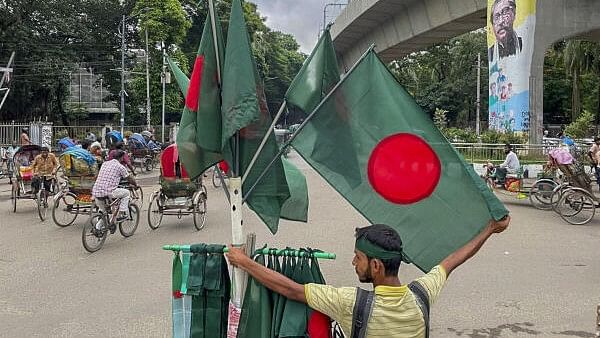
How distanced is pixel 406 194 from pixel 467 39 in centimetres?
4877

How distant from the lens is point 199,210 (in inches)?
369

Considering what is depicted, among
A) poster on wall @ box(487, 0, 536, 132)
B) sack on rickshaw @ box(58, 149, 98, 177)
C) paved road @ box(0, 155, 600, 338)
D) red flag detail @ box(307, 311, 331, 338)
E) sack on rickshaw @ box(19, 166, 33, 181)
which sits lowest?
paved road @ box(0, 155, 600, 338)

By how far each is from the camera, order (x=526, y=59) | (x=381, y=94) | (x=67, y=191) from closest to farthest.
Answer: (x=381, y=94), (x=67, y=191), (x=526, y=59)

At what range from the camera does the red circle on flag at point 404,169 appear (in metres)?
2.73

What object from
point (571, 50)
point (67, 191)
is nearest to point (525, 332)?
point (67, 191)

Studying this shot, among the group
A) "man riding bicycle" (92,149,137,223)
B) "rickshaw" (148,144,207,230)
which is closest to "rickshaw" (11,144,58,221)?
"rickshaw" (148,144,207,230)

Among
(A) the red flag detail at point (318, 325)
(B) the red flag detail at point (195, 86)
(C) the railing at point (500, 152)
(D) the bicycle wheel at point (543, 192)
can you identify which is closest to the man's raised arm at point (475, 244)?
(A) the red flag detail at point (318, 325)

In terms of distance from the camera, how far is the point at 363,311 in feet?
7.37

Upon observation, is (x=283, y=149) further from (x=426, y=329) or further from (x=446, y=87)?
(x=446, y=87)

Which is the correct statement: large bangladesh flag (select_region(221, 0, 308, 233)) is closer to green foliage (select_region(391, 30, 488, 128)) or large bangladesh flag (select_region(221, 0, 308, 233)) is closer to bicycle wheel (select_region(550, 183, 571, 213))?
bicycle wheel (select_region(550, 183, 571, 213))

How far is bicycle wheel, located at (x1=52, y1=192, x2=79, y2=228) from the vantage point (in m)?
9.24

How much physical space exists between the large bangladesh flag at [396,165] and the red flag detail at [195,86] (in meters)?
0.44

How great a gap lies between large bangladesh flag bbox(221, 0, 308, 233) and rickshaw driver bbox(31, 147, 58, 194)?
883cm

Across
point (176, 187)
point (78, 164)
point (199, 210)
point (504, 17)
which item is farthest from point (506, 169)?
point (504, 17)
